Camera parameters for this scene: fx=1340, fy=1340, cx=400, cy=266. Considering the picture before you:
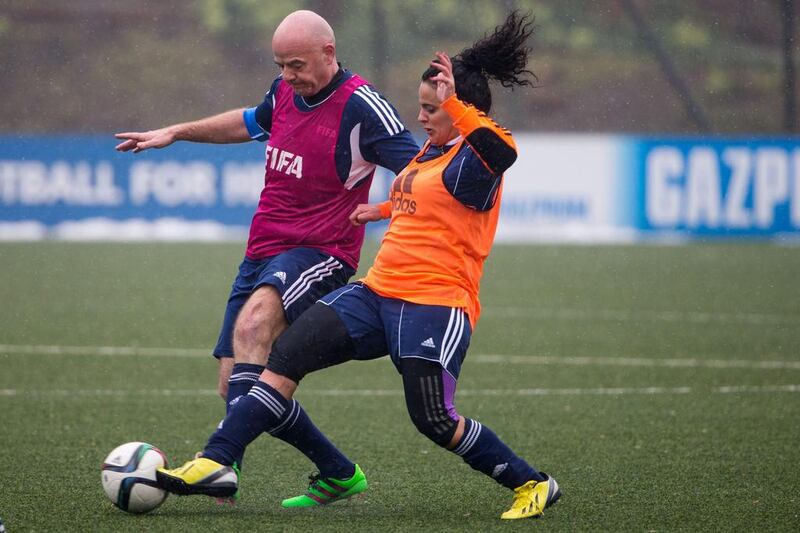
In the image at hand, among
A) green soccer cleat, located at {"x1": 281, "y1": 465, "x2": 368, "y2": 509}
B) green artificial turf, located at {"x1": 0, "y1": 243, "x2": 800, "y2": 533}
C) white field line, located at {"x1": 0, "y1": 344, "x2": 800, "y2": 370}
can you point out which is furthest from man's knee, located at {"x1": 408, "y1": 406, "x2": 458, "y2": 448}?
white field line, located at {"x1": 0, "y1": 344, "x2": 800, "y2": 370}

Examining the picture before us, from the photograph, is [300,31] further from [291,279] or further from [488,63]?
[291,279]

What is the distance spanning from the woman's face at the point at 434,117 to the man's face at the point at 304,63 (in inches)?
25.3

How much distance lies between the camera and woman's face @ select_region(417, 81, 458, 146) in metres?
5.36

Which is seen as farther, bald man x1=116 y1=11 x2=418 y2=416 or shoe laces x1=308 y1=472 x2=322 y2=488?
shoe laces x1=308 y1=472 x2=322 y2=488

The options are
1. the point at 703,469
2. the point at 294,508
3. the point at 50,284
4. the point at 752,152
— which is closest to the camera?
the point at 294,508

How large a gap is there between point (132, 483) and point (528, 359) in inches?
228

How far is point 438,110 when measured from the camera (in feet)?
17.7

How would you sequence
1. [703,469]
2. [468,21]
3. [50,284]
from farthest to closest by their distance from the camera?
[468,21]
[50,284]
[703,469]

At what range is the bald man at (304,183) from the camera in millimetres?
5820

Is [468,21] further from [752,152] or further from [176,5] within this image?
[752,152]

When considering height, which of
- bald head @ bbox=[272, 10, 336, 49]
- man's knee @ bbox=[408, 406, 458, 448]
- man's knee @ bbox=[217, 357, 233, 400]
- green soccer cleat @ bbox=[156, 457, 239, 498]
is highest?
bald head @ bbox=[272, 10, 336, 49]

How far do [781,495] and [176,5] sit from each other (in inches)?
1197

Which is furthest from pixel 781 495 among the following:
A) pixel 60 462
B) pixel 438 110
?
pixel 60 462

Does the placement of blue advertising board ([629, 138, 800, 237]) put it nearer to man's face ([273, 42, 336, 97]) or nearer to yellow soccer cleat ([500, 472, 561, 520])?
man's face ([273, 42, 336, 97])
